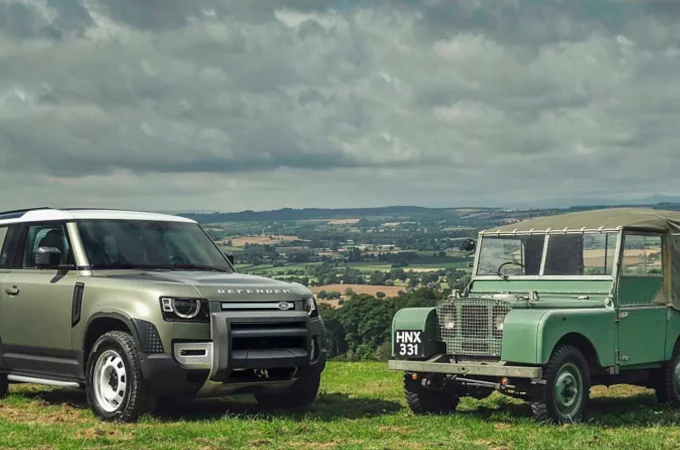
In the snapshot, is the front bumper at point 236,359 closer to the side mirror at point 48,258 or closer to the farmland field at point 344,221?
the side mirror at point 48,258

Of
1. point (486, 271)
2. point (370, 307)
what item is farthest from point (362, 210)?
point (486, 271)

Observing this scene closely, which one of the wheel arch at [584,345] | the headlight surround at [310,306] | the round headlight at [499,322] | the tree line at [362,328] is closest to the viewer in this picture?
the wheel arch at [584,345]

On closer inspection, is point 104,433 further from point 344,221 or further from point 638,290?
point 344,221

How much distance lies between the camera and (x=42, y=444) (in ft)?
31.3

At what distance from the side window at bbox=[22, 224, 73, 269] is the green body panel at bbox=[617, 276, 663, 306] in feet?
20.8

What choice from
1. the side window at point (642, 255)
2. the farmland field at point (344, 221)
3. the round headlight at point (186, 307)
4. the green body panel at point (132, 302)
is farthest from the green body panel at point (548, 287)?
the farmland field at point (344, 221)

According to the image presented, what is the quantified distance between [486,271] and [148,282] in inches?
184

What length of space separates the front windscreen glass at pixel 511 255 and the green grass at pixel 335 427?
1685 mm

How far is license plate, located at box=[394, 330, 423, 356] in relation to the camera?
12.2m

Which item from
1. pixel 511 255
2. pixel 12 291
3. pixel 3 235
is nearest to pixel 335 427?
pixel 511 255

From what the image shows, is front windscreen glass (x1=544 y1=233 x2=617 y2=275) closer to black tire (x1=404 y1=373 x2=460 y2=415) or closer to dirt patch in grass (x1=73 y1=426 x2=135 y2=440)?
black tire (x1=404 y1=373 x2=460 y2=415)

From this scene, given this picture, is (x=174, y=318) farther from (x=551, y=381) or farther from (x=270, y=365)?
(x=551, y=381)

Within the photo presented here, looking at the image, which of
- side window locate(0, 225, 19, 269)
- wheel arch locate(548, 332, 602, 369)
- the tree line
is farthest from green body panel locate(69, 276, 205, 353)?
the tree line

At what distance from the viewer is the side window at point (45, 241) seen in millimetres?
12125
